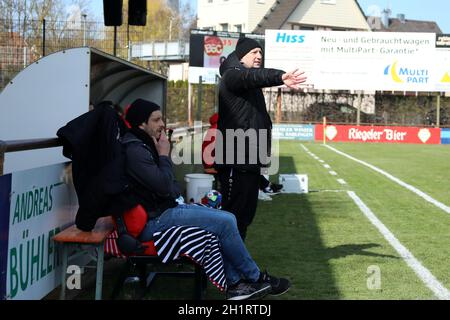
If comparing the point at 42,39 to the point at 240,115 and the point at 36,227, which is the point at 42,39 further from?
the point at 36,227

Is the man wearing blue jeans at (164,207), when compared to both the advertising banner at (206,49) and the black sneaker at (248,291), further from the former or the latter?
the advertising banner at (206,49)

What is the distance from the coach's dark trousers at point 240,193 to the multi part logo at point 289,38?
42151 mm

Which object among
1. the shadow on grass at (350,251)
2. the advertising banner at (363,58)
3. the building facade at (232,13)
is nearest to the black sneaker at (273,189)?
the shadow on grass at (350,251)

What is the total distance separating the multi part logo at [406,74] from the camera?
47.6 meters

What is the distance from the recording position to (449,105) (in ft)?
163

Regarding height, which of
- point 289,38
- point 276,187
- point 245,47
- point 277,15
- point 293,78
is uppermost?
point 277,15

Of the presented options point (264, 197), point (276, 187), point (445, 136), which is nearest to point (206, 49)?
point (445, 136)

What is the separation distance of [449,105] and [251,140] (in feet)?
152

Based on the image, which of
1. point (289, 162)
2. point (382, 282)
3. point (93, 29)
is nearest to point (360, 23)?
point (289, 162)

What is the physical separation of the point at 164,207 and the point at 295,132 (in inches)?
1479

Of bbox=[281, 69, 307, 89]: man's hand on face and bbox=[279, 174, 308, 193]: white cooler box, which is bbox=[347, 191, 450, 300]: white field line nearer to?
bbox=[281, 69, 307, 89]: man's hand on face

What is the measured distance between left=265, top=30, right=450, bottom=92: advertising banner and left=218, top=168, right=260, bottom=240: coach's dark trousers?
41.7m

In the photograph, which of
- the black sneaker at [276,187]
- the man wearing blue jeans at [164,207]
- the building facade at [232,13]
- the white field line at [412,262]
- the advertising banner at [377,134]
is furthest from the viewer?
the building facade at [232,13]

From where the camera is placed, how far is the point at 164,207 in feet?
18.4
